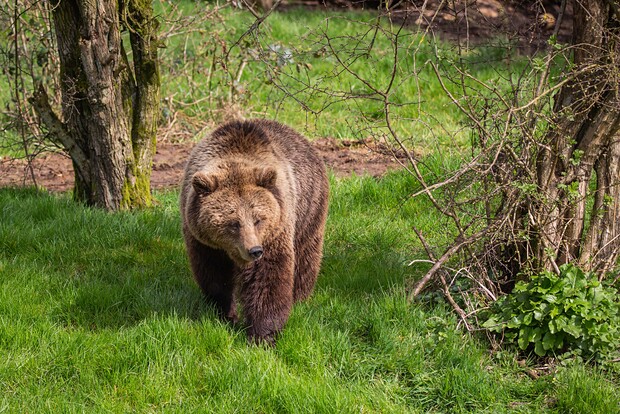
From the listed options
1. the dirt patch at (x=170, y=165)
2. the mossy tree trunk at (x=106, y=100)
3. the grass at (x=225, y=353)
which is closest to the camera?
the grass at (x=225, y=353)

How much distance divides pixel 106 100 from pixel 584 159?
394cm

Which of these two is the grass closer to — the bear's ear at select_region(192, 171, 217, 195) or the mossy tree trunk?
the bear's ear at select_region(192, 171, 217, 195)

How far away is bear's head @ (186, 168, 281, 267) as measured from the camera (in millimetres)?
4730

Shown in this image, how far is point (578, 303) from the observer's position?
4621mm

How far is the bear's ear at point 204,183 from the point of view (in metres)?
4.76

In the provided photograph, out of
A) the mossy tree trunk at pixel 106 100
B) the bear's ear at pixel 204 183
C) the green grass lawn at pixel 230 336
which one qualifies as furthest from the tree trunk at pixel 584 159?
the mossy tree trunk at pixel 106 100

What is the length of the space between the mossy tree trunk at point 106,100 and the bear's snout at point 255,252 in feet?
9.05

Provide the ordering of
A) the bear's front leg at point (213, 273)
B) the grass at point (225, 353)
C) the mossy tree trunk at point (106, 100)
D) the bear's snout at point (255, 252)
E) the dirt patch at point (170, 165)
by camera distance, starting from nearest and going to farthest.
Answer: the grass at point (225, 353), the bear's snout at point (255, 252), the bear's front leg at point (213, 273), the mossy tree trunk at point (106, 100), the dirt patch at point (170, 165)

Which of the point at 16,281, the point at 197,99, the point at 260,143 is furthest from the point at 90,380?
the point at 197,99

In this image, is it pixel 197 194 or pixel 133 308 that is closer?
pixel 197 194

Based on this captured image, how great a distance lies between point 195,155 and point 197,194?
0.58 m

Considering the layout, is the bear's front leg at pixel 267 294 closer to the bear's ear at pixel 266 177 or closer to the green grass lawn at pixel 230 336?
the green grass lawn at pixel 230 336

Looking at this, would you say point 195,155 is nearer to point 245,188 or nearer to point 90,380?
point 245,188

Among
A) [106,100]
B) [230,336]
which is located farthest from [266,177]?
[106,100]
